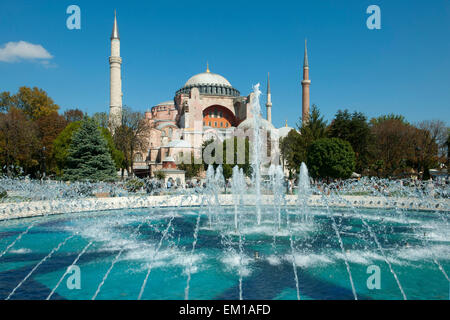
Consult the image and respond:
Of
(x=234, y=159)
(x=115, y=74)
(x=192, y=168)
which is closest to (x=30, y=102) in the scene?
(x=115, y=74)

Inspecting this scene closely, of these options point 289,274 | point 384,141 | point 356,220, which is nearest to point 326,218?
point 356,220

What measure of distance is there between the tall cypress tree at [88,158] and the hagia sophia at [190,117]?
5343mm

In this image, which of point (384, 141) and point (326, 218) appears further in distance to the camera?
point (384, 141)

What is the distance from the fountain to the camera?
4621 mm

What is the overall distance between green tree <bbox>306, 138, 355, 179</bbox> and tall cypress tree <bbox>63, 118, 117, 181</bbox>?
11.0 meters

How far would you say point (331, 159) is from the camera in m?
18.3

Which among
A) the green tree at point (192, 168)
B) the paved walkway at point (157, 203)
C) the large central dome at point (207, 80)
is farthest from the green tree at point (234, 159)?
the large central dome at point (207, 80)

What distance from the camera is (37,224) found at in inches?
370

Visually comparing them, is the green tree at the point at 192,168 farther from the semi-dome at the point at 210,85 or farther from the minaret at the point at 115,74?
the semi-dome at the point at 210,85

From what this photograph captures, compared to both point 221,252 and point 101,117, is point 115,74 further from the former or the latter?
point 221,252

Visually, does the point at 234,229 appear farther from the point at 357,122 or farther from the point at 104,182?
the point at 357,122
